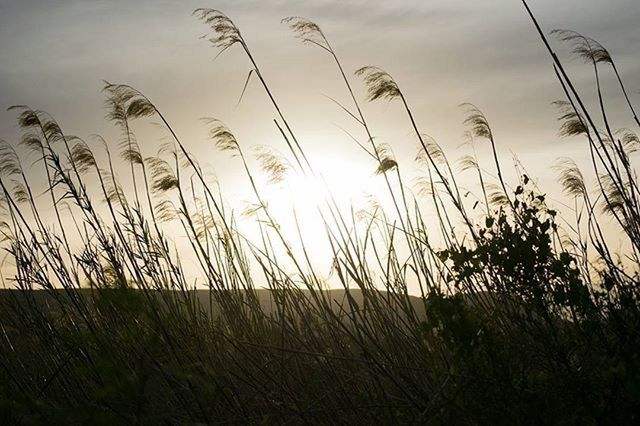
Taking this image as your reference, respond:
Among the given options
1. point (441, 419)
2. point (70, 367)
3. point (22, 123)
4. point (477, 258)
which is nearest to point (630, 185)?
point (477, 258)

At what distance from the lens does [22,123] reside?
4969 millimetres

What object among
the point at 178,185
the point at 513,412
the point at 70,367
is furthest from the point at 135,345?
the point at 513,412

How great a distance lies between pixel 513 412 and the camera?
2363mm

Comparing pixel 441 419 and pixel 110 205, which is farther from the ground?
pixel 110 205

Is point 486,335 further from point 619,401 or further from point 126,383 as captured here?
point 126,383

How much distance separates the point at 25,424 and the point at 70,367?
0.56m

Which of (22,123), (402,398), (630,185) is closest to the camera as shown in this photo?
(402,398)

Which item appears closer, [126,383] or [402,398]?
[126,383]

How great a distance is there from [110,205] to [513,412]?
291cm

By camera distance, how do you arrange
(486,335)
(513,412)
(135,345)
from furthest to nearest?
(135,345), (486,335), (513,412)

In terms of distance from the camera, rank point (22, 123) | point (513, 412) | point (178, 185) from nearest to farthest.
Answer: point (513, 412) → point (178, 185) → point (22, 123)

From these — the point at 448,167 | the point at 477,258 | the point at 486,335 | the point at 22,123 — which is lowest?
the point at 486,335

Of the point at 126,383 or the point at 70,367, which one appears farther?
the point at 70,367

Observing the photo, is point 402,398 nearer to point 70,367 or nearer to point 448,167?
point 70,367
